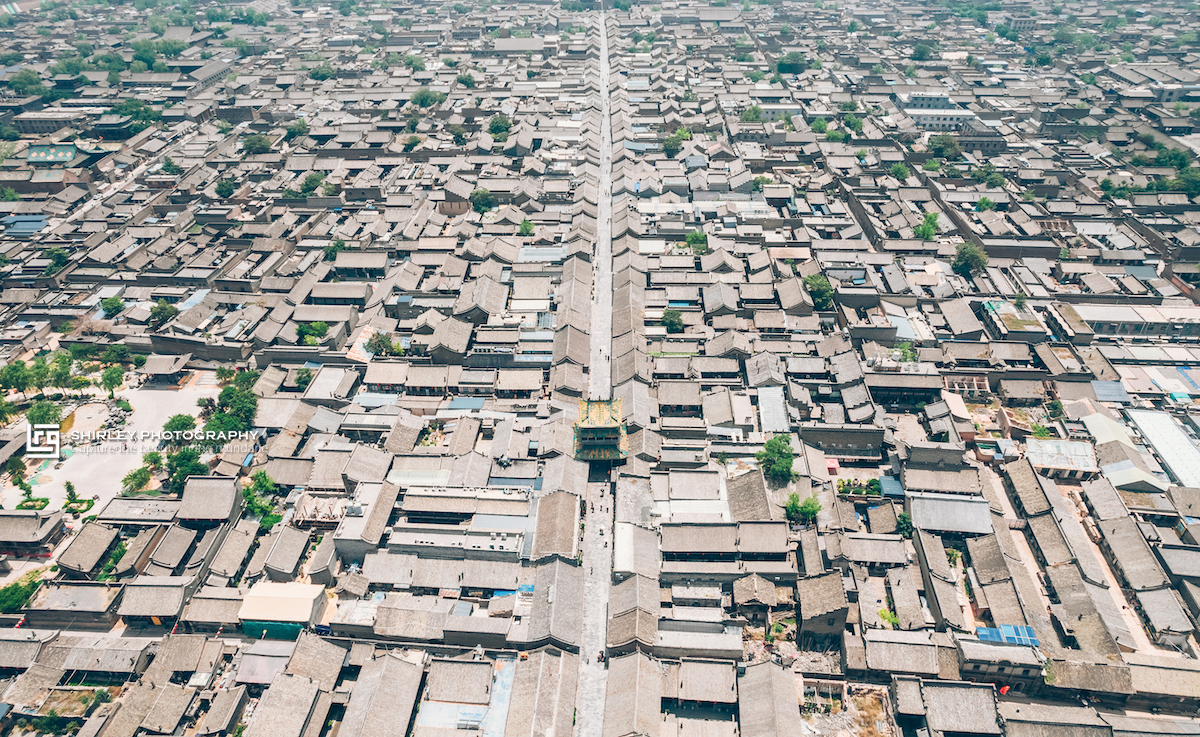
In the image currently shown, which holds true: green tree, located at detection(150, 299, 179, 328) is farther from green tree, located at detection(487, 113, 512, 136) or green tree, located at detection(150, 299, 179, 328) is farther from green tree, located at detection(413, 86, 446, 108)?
green tree, located at detection(413, 86, 446, 108)

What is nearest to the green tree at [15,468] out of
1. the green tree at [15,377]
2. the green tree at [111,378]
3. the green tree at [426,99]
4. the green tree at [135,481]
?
the green tree at [15,377]

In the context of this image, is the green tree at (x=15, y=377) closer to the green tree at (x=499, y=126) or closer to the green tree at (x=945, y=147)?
the green tree at (x=499, y=126)

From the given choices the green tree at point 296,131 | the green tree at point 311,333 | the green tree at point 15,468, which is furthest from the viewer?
the green tree at point 296,131

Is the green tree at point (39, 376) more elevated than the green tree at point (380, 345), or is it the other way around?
the green tree at point (380, 345)

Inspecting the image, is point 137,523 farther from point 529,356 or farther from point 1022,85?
point 1022,85

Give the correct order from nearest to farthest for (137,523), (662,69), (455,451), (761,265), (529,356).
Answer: (137,523), (455,451), (529,356), (761,265), (662,69)

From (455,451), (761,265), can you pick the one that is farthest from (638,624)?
(761,265)

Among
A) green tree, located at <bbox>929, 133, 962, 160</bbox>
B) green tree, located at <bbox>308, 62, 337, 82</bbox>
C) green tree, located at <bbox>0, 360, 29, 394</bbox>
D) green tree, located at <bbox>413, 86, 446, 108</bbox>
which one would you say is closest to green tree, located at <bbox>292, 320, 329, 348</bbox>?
Answer: green tree, located at <bbox>0, 360, 29, 394</bbox>

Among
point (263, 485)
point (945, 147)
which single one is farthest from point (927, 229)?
point (263, 485)
